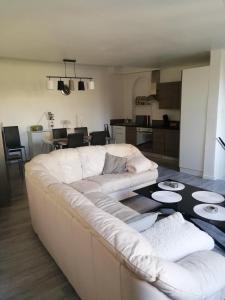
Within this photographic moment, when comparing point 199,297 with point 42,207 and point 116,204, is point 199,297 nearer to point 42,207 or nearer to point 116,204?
point 116,204

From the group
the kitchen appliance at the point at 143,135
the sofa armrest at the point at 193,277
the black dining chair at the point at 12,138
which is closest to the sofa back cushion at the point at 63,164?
the sofa armrest at the point at 193,277

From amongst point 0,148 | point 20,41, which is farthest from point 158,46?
point 0,148

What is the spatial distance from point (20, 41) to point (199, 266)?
3.69 m

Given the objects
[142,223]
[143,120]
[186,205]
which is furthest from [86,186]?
[143,120]

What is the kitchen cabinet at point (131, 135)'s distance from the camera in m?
6.84

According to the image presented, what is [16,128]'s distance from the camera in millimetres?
5613

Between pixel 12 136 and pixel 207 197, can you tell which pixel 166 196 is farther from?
pixel 12 136

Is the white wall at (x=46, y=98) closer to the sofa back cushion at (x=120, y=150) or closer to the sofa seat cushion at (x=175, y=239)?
the sofa back cushion at (x=120, y=150)

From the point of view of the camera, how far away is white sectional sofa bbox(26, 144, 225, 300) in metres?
1.08

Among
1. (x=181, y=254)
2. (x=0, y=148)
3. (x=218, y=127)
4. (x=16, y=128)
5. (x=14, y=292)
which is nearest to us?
(x=181, y=254)

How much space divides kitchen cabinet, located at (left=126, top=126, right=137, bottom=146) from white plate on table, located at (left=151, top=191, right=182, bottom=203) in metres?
4.06

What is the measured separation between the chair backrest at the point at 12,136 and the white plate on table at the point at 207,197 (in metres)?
4.41

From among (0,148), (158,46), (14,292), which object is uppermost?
(158,46)

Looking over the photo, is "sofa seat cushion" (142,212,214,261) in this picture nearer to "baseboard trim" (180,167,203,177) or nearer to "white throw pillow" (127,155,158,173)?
"white throw pillow" (127,155,158,173)
